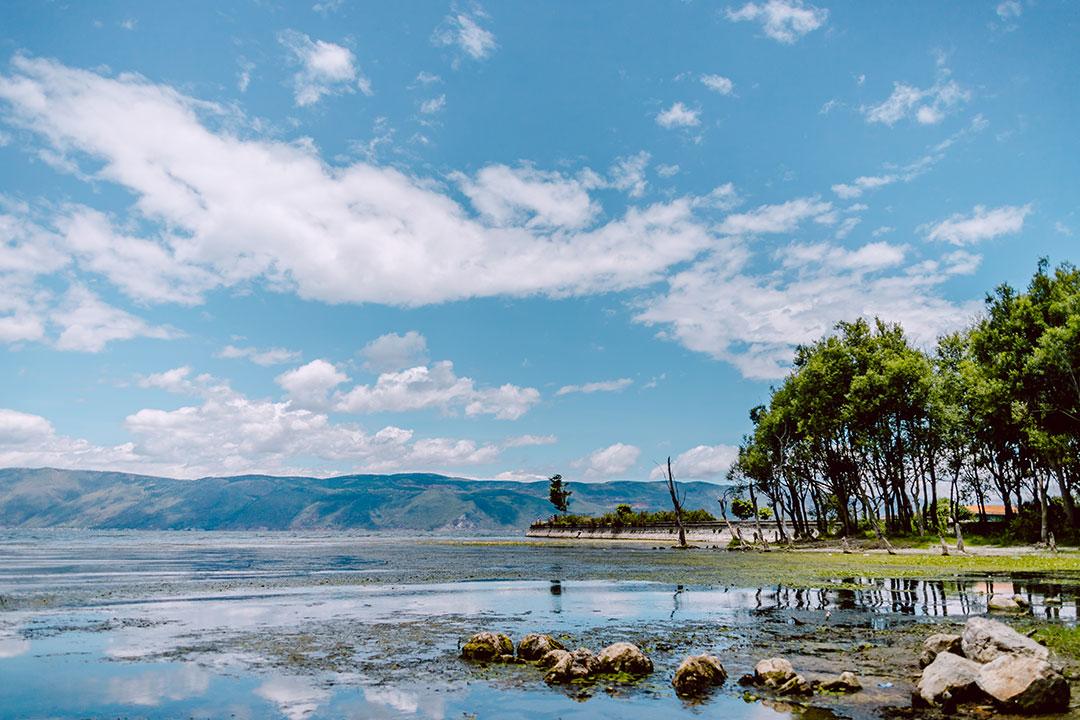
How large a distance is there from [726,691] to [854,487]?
79.5 m

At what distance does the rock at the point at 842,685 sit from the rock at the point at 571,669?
4.97 metres

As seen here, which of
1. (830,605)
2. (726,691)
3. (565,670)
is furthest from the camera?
(830,605)

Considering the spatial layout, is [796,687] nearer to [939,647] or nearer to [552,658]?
[939,647]

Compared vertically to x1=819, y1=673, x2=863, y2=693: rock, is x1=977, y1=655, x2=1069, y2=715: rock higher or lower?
higher

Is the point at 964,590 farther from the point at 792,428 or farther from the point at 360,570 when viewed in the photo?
the point at 792,428

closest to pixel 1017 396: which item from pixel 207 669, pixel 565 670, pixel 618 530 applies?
pixel 565 670

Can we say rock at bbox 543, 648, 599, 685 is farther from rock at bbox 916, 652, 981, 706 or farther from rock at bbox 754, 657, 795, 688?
rock at bbox 916, 652, 981, 706

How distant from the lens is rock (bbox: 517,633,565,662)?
18.1 metres

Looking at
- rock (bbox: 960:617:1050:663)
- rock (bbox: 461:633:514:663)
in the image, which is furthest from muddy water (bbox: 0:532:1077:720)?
rock (bbox: 960:617:1050:663)

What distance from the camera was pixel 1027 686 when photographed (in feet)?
41.1

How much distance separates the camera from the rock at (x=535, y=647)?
59.3 feet

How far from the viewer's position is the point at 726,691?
14820 mm

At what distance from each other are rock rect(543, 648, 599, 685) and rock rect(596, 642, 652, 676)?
8.3 inches

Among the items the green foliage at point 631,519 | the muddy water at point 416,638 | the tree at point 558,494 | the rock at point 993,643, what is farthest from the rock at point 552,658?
the tree at point 558,494
